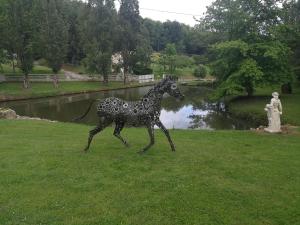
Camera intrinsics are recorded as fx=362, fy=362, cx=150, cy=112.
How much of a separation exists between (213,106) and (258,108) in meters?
9.91

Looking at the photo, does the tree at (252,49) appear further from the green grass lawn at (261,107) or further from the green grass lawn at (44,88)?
the green grass lawn at (44,88)

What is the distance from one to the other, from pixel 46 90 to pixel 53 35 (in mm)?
7274

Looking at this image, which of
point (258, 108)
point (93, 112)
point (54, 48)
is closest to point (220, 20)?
point (258, 108)

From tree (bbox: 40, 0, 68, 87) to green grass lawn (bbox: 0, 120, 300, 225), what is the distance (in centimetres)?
3521

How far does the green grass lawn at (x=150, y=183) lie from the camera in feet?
25.0

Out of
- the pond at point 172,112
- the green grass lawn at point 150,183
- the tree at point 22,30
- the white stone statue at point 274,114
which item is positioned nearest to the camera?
the green grass lawn at point 150,183

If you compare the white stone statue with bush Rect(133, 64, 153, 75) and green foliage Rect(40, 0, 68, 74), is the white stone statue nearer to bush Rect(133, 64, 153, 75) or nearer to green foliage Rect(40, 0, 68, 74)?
green foliage Rect(40, 0, 68, 74)

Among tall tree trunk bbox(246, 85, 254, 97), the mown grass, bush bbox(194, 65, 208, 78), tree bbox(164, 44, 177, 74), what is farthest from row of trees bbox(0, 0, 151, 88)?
tall tree trunk bbox(246, 85, 254, 97)

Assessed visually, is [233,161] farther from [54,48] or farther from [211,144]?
[54,48]

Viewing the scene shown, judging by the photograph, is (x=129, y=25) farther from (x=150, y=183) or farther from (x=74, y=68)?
(x=150, y=183)

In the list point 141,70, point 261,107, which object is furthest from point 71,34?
point 261,107

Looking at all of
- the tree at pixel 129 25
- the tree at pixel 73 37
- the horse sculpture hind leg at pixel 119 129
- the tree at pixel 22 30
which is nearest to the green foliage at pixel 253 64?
the horse sculpture hind leg at pixel 119 129

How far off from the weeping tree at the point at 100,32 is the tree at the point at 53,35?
5712 mm

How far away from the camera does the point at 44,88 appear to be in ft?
158
